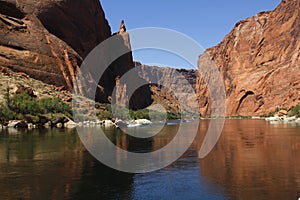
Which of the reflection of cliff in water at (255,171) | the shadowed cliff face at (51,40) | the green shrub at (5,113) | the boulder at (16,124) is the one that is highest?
the shadowed cliff face at (51,40)

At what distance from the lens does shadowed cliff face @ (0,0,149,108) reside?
109188 mm

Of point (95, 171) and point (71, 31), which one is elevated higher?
point (71, 31)

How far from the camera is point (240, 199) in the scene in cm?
1606

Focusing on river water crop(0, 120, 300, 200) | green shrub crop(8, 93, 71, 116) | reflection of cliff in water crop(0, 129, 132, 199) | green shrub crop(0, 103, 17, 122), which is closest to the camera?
river water crop(0, 120, 300, 200)

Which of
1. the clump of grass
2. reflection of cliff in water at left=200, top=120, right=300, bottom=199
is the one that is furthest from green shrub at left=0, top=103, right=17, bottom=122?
reflection of cliff in water at left=200, top=120, right=300, bottom=199

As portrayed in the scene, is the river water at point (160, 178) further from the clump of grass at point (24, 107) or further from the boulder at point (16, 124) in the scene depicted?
the clump of grass at point (24, 107)

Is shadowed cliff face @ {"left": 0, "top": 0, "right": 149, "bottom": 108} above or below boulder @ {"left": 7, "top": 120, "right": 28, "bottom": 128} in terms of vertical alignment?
above

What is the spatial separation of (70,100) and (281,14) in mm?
141964

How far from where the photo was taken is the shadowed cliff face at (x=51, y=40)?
358 ft

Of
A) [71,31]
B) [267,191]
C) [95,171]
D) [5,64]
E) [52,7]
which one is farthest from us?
[71,31]

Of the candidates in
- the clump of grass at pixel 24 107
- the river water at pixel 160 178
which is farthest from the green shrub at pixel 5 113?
the river water at pixel 160 178

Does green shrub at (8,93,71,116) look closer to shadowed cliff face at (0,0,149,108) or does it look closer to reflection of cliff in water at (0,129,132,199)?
shadowed cliff face at (0,0,149,108)

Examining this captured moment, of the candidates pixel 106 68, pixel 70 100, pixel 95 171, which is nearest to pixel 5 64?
pixel 70 100

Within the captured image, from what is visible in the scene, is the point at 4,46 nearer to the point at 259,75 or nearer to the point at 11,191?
the point at 11,191
